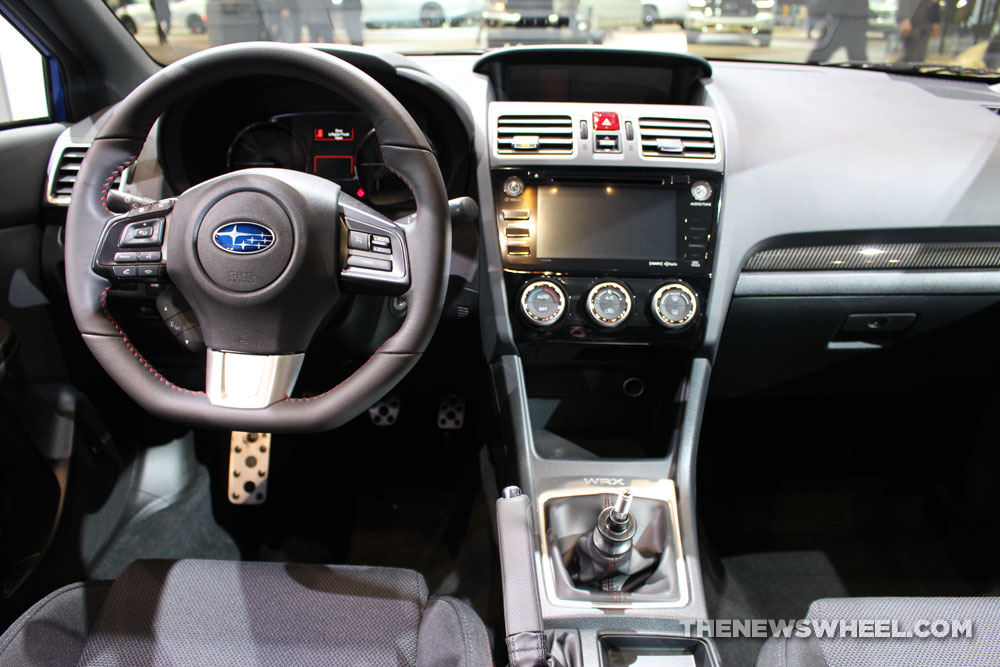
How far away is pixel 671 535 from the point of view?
1.30 meters

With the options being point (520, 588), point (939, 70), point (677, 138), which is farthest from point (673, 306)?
point (939, 70)

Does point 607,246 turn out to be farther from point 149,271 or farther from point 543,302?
point 149,271

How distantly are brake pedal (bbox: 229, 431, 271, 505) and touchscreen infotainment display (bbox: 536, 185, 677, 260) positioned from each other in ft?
3.66

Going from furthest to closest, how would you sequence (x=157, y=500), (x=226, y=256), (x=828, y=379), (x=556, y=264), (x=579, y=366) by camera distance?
(x=157, y=500) → (x=828, y=379) → (x=579, y=366) → (x=556, y=264) → (x=226, y=256)

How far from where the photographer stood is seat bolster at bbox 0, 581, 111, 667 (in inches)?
36.9

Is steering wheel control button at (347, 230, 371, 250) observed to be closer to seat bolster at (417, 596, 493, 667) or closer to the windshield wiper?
seat bolster at (417, 596, 493, 667)

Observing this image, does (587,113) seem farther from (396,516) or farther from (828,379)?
(396,516)

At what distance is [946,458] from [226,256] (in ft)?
6.86

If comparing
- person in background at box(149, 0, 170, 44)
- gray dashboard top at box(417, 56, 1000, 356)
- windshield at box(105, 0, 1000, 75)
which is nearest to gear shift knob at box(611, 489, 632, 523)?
gray dashboard top at box(417, 56, 1000, 356)

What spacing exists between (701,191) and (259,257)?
0.90 meters

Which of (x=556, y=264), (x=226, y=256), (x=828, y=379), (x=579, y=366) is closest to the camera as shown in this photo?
(x=226, y=256)

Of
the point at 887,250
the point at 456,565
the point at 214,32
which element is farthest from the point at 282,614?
the point at 214,32

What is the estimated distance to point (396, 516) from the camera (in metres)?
1.85

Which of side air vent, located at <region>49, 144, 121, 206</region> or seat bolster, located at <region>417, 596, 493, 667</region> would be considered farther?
side air vent, located at <region>49, 144, 121, 206</region>
